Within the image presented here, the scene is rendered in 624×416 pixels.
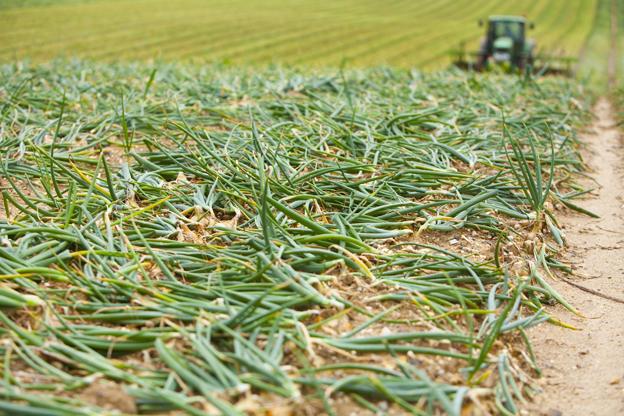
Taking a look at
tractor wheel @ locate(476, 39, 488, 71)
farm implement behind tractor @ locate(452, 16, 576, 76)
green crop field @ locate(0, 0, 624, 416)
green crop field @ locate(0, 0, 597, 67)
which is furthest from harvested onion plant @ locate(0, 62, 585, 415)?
tractor wheel @ locate(476, 39, 488, 71)

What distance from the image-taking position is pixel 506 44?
1316 centimetres

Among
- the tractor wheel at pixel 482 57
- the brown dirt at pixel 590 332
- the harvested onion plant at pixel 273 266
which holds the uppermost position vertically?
the harvested onion plant at pixel 273 266

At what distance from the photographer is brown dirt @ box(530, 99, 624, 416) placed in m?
2.43

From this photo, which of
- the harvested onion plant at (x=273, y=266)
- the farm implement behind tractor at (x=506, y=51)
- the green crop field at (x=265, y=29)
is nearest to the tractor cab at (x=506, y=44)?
the farm implement behind tractor at (x=506, y=51)

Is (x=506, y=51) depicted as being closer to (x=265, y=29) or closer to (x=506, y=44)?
(x=506, y=44)

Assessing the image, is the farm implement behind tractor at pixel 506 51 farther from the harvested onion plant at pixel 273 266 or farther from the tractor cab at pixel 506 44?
the harvested onion plant at pixel 273 266

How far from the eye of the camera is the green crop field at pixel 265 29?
1478cm

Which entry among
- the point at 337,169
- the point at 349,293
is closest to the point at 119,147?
the point at 337,169

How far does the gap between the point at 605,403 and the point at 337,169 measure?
5.55 ft

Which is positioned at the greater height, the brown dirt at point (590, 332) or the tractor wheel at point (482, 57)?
the brown dirt at point (590, 332)

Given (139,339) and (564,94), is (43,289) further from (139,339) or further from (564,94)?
(564,94)

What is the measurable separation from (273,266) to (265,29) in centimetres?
1641

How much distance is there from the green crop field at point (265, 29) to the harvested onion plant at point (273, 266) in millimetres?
7958

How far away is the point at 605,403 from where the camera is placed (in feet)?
7.86
